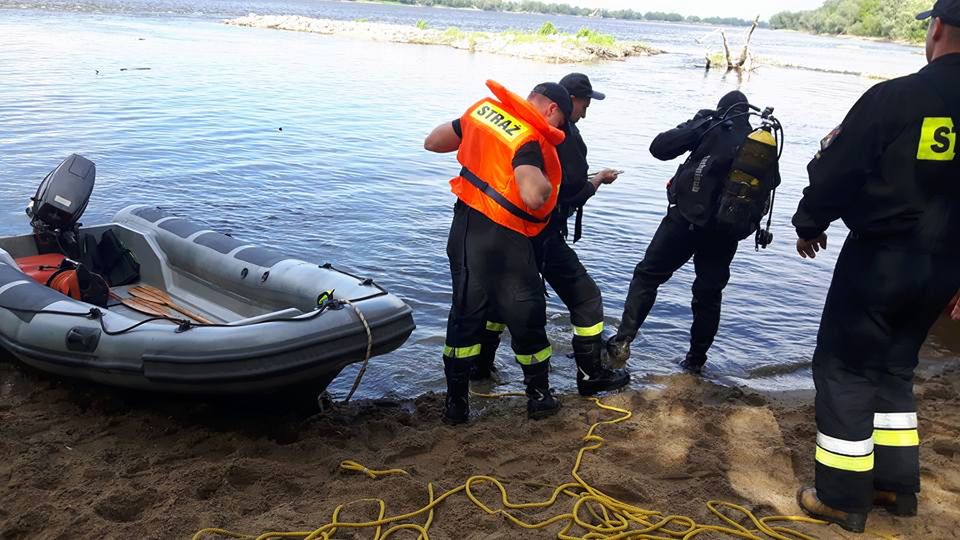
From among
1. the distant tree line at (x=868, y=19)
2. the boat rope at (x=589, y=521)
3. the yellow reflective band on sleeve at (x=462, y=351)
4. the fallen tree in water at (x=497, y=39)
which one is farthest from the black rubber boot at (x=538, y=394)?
the distant tree line at (x=868, y=19)

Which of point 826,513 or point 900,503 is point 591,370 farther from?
point 900,503

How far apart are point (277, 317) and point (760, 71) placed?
1149 inches

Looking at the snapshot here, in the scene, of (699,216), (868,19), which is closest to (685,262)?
(699,216)

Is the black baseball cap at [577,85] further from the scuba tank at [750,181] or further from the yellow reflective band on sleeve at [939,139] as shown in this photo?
the yellow reflective band on sleeve at [939,139]

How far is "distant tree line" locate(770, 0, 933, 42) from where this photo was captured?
63.1 meters

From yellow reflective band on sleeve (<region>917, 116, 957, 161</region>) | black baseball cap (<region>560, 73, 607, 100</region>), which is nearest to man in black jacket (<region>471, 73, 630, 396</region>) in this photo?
black baseball cap (<region>560, 73, 607, 100</region>)

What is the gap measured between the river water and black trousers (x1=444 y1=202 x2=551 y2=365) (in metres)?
0.88

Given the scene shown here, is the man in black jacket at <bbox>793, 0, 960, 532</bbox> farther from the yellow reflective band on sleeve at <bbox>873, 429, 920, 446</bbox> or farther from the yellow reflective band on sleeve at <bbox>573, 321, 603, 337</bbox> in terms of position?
the yellow reflective band on sleeve at <bbox>573, 321, 603, 337</bbox>

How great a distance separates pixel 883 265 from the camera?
2682mm

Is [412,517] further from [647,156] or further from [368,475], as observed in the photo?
[647,156]

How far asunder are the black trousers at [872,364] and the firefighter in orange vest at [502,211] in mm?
1250

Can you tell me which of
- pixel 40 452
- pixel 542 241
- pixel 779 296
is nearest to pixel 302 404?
pixel 40 452

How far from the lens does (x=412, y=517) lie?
112 inches

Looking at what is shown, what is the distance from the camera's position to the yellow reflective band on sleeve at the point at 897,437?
9.37ft
